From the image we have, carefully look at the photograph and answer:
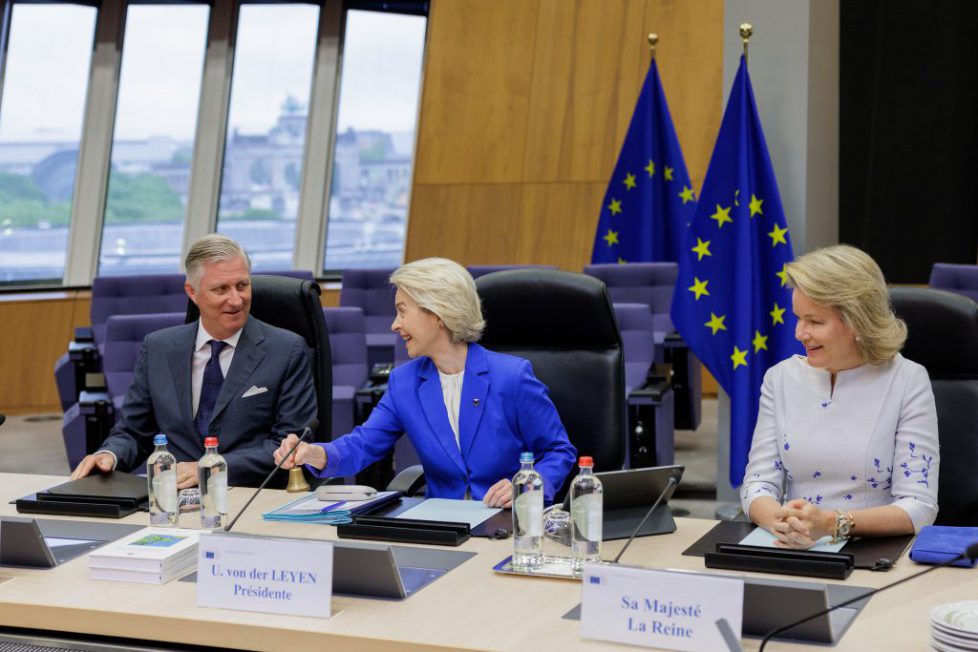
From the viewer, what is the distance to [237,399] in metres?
3.36

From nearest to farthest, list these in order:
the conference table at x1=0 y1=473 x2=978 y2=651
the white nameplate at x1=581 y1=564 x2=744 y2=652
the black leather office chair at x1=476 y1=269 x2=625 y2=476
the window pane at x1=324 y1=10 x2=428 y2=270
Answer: the white nameplate at x1=581 y1=564 x2=744 y2=652 → the conference table at x1=0 y1=473 x2=978 y2=651 → the black leather office chair at x1=476 y1=269 x2=625 y2=476 → the window pane at x1=324 y1=10 x2=428 y2=270

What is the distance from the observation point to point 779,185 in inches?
200

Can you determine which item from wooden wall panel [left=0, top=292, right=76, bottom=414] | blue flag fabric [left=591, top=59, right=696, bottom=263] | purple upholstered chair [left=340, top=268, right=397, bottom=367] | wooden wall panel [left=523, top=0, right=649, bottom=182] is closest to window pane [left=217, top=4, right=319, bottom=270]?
wooden wall panel [left=0, top=292, right=76, bottom=414]

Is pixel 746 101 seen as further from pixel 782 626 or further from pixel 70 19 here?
pixel 70 19

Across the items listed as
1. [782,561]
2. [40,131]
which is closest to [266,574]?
[782,561]

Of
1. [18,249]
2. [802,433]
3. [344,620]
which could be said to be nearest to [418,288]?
[802,433]

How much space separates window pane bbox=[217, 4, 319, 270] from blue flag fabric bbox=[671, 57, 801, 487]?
19.1ft

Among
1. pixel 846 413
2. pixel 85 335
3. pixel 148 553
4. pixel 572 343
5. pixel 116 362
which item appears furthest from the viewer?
pixel 85 335

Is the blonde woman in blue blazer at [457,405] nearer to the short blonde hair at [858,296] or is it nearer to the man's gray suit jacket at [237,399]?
the man's gray suit jacket at [237,399]

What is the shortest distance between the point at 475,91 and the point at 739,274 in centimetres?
461

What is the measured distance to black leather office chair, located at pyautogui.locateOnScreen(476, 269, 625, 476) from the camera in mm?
3143

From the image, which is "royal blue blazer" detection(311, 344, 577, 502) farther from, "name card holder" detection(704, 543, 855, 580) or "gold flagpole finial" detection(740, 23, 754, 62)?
"gold flagpole finial" detection(740, 23, 754, 62)

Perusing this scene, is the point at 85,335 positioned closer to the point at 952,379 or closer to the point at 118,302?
the point at 118,302

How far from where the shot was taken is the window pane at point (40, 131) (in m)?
9.47
